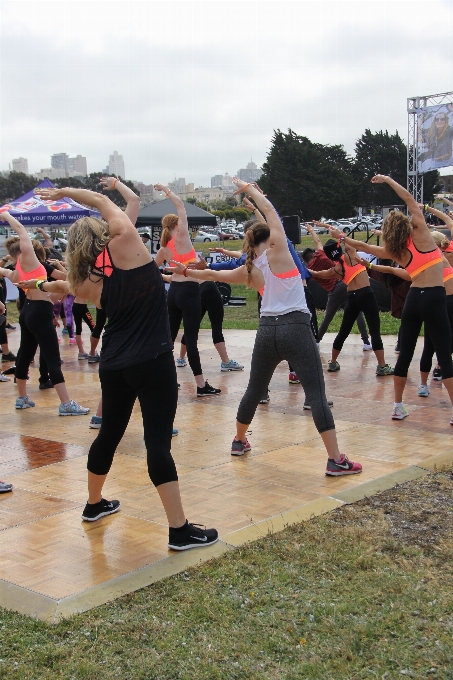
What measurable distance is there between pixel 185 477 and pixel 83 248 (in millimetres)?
2223

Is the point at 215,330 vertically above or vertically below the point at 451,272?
below

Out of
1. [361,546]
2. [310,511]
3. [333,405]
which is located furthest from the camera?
[333,405]

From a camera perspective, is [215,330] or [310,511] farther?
[215,330]

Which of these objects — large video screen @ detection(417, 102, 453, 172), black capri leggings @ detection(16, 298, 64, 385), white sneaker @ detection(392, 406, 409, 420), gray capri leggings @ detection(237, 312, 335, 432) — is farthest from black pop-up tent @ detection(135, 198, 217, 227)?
gray capri leggings @ detection(237, 312, 335, 432)

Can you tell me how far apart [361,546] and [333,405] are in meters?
4.17

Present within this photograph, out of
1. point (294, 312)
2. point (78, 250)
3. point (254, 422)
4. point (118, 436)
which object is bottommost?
point (254, 422)

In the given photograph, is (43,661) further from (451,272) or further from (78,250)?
(451,272)

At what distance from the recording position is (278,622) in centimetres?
345

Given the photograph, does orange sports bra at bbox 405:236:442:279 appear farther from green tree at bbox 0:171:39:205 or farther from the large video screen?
green tree at bbox 0:171:39:205

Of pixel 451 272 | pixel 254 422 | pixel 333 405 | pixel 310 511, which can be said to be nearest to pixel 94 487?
pixel 310 511

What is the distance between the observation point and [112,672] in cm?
310

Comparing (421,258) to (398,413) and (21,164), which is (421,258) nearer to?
(398,413)

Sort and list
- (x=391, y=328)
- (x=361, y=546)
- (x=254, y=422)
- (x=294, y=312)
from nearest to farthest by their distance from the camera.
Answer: (x=361, y=546)
(x=294, y=312)
(x=254, y=422)
(x=391, y=328)

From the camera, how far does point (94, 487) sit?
485cm
